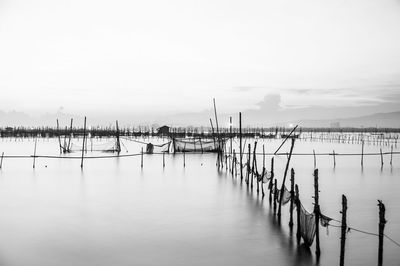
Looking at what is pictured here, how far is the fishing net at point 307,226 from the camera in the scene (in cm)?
696

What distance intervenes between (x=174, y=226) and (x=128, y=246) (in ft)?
6.46

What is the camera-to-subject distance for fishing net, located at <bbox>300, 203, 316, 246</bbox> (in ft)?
22.8

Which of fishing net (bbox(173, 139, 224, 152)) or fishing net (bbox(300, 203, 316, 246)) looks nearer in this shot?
fishing net (bbox(300, 203, 316, 246))

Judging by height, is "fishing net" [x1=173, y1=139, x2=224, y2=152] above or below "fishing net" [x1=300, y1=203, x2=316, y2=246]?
above

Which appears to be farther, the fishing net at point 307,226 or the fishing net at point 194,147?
the fishing net at point 194,147

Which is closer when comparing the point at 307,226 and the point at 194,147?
the point at 307,226

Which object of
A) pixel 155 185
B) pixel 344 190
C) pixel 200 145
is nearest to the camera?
pixel 344 190

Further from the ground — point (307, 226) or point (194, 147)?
point (194, 147)

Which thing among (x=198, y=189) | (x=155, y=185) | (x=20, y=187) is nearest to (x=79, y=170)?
(x=20, y=187)

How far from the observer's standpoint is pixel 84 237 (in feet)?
27.9

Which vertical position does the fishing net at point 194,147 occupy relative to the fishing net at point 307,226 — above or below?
above

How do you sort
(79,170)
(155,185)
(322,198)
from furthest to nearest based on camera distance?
(79,170) → (155,185) → (322,198)

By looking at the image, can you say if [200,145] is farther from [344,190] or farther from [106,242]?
[106,242]

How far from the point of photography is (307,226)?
7.26 m
